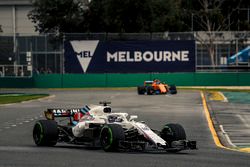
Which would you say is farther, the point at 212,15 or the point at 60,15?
the point at 212,15

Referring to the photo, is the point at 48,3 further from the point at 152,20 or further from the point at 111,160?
the point at 111,160

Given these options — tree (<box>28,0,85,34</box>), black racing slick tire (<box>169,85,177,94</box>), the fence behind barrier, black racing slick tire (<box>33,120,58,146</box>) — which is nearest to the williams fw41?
black racing slick tire (<box>33,120,58,146</box>)

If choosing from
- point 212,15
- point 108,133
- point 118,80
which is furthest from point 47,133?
point 212,15

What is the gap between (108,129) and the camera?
1443cm

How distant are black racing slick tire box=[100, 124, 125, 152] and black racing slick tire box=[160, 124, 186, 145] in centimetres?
113

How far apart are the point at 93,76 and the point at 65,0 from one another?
20.8 m

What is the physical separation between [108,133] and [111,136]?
217mm

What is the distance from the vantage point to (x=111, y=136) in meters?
14.2

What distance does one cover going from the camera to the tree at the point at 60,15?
79562 millimetres

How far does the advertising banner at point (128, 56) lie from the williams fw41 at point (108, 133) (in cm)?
4658

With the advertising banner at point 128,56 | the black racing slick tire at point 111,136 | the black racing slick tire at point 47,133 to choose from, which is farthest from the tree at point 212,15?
the black racing slick tire at point 111,136

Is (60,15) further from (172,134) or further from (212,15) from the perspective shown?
(172,134)

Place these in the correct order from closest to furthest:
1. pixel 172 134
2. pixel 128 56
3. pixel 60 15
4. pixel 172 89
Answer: pixel 172 134, pixel 172 89, pixel 128 56, pixel 60 15

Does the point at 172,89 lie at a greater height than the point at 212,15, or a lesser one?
lesser
